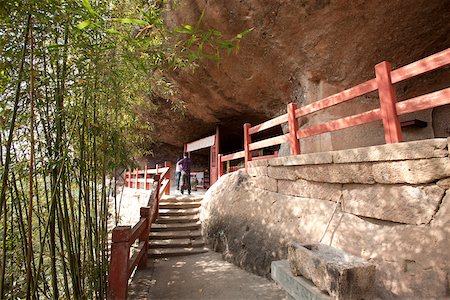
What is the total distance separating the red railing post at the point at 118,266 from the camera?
2404 millimetres

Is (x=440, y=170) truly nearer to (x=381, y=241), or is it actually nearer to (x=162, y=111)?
(x=381, y=241)

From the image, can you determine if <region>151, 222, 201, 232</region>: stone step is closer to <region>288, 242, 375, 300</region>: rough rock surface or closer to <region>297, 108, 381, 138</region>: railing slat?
<region>297, 108, 381, 138</region>: railing slat

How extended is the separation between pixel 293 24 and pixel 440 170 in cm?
479

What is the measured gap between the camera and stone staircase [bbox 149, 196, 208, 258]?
4891mm

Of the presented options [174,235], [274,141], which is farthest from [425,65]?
[174,235]

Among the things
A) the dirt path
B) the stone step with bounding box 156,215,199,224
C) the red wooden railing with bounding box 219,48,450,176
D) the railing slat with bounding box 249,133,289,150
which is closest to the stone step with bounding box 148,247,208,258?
the dirt path

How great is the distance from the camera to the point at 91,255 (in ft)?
7.39

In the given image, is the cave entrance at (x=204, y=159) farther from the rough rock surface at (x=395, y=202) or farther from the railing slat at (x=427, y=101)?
the railing slat at (x=427, y=101)

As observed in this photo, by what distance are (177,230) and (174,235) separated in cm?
28

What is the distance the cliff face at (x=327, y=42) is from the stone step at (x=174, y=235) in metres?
3.45

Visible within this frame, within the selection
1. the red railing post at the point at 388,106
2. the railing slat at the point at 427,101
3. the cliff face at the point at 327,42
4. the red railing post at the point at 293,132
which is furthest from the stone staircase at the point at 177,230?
the railing slat at the point at 427,101

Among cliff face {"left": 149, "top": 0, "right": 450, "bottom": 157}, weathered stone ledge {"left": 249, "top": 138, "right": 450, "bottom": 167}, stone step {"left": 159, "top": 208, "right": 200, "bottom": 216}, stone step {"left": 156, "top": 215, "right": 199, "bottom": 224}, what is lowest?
stone step {"left": 156, "top": 215, "right": 199, "bottom": 224}

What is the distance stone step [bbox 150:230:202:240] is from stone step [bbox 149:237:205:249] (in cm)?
10

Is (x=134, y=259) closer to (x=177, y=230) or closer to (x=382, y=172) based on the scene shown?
(x=177, y=230)
